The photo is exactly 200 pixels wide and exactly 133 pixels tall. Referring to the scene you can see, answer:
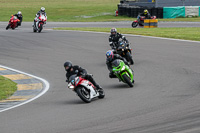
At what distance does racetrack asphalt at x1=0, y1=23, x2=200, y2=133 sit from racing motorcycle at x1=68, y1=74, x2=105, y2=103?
10.5 inches

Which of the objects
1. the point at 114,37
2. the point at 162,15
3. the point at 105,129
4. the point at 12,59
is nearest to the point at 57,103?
the point at 105,129

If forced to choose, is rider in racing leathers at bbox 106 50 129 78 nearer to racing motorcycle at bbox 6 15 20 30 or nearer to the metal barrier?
the metal barrier

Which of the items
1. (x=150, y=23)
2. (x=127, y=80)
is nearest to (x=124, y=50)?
(x=127, y=80)

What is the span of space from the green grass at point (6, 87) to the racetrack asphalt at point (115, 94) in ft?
3.95

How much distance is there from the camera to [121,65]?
13258 millimetres

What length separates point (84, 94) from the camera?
11.2m

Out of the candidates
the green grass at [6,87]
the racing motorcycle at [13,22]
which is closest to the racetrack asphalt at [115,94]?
the green grass at [6,87]

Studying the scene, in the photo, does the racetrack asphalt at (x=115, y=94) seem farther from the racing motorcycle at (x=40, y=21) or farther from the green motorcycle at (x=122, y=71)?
the racing motorcycle at (x=40, y=21)

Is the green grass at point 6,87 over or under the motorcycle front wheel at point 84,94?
under

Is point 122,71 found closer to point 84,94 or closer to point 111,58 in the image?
point 111,58

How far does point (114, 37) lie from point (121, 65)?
578 cm

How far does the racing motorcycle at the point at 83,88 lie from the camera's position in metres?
11.0

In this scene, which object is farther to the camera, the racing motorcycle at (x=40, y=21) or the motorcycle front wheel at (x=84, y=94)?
the racing motorcycle at (x=40, y=21)

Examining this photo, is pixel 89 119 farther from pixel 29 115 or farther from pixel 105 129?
pixel 29 115
